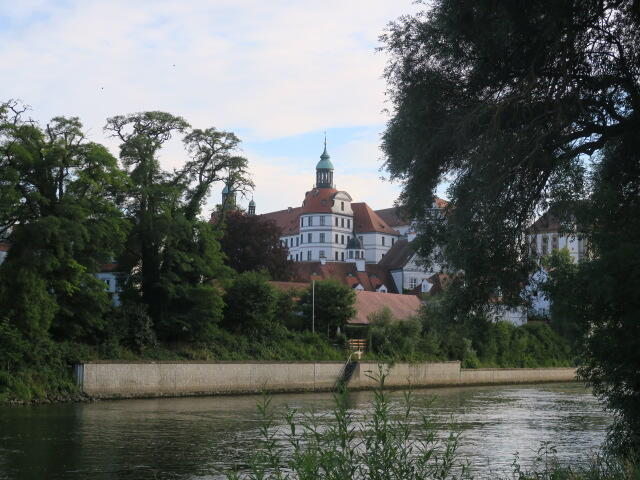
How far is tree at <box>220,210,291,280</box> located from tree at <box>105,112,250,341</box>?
25240mm

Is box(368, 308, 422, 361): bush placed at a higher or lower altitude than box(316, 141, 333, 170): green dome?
lower

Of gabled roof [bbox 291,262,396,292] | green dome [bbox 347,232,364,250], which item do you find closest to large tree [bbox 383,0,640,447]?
gabled roof [bbox 291,262,396,292]

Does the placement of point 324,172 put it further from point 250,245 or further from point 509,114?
point 509,114

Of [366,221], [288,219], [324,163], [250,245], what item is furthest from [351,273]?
[288,219]

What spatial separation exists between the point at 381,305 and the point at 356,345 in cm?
1068

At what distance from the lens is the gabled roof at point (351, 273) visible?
99031mm

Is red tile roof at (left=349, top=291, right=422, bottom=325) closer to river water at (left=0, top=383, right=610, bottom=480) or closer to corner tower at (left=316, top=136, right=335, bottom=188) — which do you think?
river water at (left=0, top=383, right=610, bottom=480)

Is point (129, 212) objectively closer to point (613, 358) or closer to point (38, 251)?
point (38, 251)

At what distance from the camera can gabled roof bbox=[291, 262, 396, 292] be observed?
325 ft

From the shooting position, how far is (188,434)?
24.8 meters

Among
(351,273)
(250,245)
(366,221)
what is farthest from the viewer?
(366,221)

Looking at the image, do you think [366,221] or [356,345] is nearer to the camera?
[356,345]

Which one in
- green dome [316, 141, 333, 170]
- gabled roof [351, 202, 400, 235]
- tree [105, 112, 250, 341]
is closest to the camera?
tree [105, 112, 250, 341]

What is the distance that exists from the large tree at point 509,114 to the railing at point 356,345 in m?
34.4
